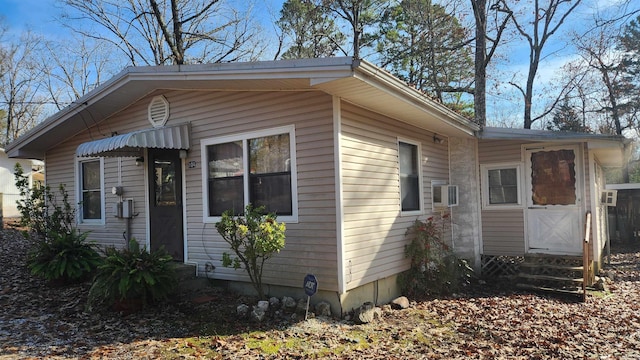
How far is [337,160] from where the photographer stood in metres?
5.47

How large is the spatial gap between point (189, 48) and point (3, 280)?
50.9 feet

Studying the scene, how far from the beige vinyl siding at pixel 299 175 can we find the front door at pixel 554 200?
196 inches

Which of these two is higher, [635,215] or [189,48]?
[189,48]

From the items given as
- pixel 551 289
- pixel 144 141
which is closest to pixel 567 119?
pixel 551 289

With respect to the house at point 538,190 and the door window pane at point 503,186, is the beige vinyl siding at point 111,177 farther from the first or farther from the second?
the door window pane at point 503,186

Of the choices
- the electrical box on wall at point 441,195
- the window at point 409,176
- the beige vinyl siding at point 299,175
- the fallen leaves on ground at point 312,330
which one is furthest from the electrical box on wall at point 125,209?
the electrical box on wall at point 441,195

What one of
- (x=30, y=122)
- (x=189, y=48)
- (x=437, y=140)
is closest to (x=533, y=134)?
(x=437, y=140)

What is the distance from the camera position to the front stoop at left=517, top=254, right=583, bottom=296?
23.6 feet

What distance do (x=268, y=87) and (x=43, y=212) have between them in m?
6.11

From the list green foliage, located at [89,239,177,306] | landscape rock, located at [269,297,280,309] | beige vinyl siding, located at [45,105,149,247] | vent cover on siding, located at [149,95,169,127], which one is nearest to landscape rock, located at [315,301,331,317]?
landscape rock, located at [269,297,280,309]

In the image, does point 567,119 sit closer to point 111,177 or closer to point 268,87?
point 268,87

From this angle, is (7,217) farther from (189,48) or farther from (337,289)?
(337,289)

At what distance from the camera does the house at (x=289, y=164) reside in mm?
5547

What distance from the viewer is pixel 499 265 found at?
28.6 ft
